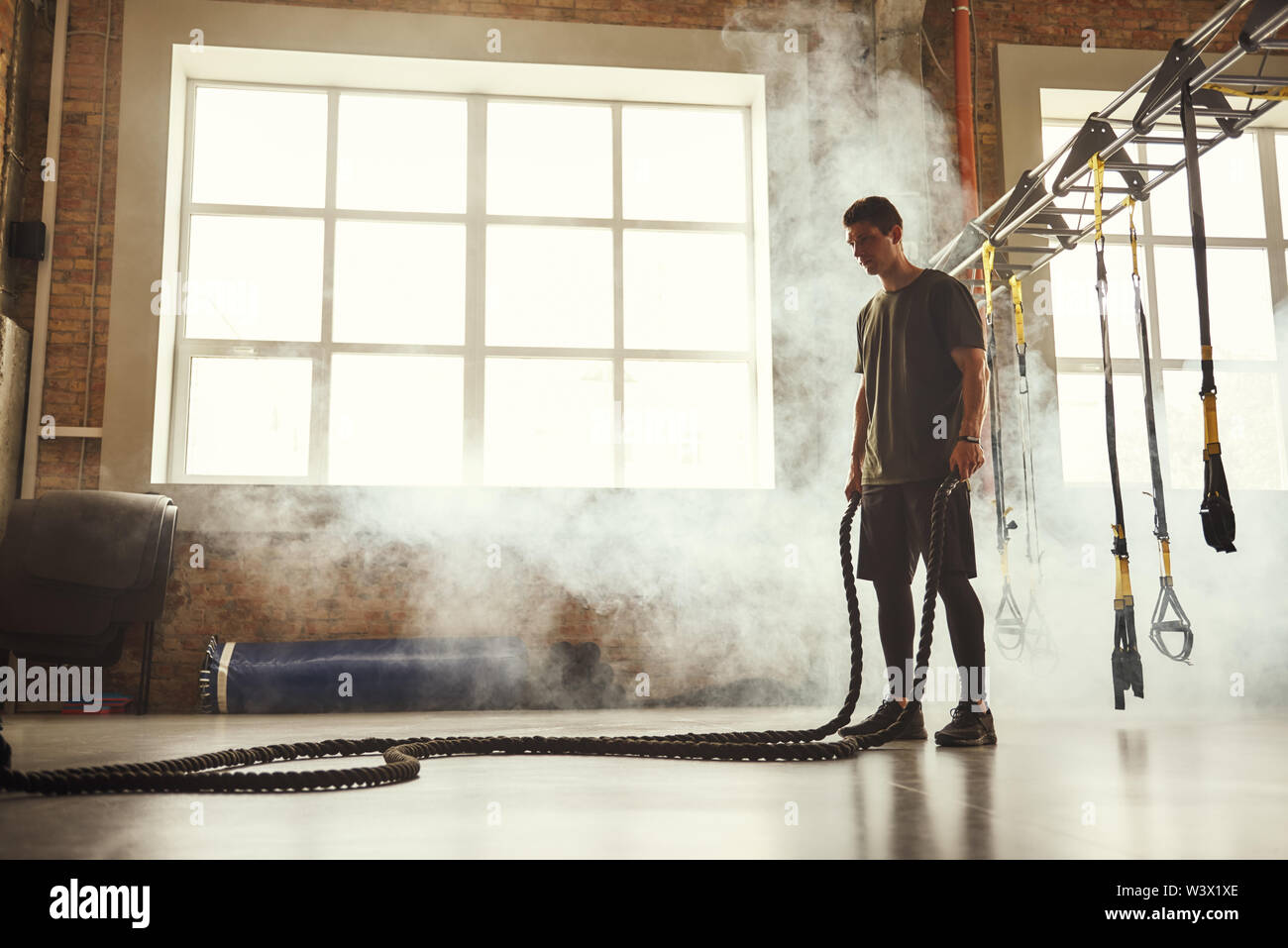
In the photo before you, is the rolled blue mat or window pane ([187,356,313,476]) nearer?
the rolled blue mat

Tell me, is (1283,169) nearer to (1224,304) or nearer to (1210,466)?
(1224,304)

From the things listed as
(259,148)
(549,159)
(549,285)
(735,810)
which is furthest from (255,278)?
(735,810)

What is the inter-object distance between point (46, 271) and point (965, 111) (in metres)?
5.24

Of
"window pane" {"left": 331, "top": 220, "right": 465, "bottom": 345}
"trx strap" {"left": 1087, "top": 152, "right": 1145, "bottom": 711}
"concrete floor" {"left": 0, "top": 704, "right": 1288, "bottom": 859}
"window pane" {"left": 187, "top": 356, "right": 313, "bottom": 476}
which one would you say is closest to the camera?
"concrete floor" {"left": 0, "top": 704, "right": 1288, "bottom": 859}

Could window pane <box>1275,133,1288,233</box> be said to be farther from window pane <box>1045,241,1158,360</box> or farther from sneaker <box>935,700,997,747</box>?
sneaker <box>935,700,997,747</box>

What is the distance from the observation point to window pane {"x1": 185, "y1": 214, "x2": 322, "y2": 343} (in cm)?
586

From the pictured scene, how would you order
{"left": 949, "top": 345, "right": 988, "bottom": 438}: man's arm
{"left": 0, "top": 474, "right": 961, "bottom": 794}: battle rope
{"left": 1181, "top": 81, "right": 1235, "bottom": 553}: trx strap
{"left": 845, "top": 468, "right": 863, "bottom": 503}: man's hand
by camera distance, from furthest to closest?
{"left": 845, "top": 468, "right": 863, "bottom": 503}: man's hand
{"left": 949, "top": 345, "right": 988, "bottom": 438}: man's arm
{"left": 1181, "top": 81, "right": 1235, "bottom": 553}: trx strap
{"left": 0, "top": 474, "right": 961, "bottom": 794}: battle rope

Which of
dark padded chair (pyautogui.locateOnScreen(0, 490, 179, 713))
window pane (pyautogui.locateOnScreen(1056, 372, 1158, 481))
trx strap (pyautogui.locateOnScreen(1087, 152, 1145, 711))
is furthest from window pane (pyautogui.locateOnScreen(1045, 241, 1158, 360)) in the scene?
dark padded chair (pyautogui.locateOnScreen(0, 490, 179, 713))

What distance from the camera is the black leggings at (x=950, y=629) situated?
297cm

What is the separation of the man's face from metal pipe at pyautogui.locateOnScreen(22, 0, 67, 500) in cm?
429

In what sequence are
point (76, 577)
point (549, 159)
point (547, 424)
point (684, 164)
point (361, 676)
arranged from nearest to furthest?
point (76, 577) → point (361, 676) → point (547, 424) → point (549, 159) → point (684, 164)

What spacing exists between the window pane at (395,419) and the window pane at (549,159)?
3.66 ft

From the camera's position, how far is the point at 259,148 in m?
6.07

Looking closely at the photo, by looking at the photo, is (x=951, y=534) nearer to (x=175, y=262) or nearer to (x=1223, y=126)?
(x=1223, y=126)
